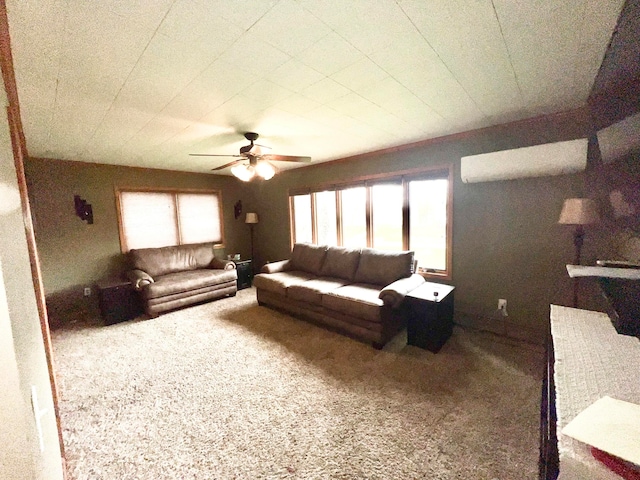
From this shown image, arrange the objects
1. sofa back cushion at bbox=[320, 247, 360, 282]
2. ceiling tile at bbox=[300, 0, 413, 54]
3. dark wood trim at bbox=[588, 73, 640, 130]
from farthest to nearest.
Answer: sofa back cushion at bbox=[320, 247, 360, 282] < dark wood trim at bbox=[588, 73, 640, 130] < ceiling tile at bbox=[300, 0, 413, 54]

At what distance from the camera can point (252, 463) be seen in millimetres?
1452

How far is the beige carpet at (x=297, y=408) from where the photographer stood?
4.72 feet

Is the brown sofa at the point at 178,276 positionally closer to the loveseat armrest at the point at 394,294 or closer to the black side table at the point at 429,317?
the loveseat armrest at the point at 394,294

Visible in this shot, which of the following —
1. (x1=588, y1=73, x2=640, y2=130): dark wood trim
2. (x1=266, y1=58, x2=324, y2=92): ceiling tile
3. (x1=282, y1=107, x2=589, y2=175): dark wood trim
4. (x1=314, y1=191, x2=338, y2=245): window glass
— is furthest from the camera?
(x1=314, y1=191, x2=338, y2=245): window glass

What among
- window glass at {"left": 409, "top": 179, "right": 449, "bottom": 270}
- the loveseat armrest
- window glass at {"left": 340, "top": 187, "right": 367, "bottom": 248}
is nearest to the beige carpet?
the loveseat armrest

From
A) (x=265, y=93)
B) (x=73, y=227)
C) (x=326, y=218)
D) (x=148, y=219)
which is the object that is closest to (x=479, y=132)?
(x=265, y=93)

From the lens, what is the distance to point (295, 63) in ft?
5.18

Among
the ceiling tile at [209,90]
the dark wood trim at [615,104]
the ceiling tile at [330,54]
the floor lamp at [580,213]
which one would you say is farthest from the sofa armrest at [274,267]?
the dark wood trim at [615,104]

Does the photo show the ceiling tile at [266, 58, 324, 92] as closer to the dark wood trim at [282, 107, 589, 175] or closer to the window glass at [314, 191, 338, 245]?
the dark wood trim at [282, 107, 589, 175]

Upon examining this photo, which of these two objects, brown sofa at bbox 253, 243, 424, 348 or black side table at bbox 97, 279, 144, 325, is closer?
brown sofa at bbox 253, 243, 424, 348

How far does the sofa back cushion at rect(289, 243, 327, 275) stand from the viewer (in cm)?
408

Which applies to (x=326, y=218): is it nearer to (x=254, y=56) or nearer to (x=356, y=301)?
(x=356, y=301)

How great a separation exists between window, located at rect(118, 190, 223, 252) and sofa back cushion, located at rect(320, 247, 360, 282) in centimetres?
291

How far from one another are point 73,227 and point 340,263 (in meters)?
4.24
